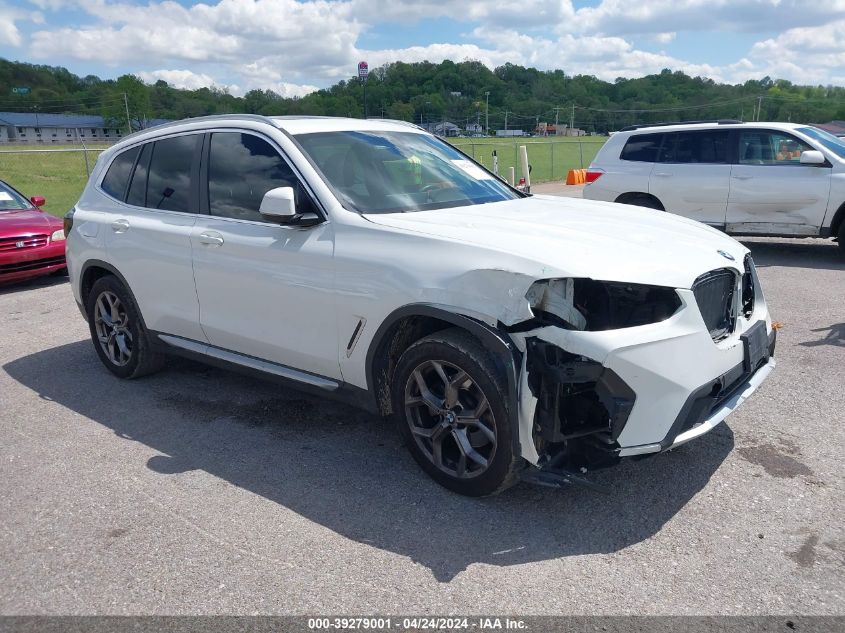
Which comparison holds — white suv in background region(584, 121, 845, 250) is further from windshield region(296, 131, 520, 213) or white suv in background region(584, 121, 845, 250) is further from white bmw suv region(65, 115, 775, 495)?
windshield region(296, 131, 520, 213)

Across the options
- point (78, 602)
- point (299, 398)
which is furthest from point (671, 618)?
point (299, 398)

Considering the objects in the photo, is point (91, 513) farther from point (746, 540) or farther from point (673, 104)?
point (673, 104)

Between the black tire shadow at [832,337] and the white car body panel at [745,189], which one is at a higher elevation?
the white car body panel at [745,189]

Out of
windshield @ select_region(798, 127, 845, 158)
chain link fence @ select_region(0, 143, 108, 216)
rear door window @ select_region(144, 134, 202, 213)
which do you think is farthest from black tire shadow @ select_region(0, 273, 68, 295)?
windshield @ select_region(798, 127, 845, 158)

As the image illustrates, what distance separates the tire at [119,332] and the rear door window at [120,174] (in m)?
0.67

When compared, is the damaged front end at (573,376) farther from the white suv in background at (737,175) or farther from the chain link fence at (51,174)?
the chain link fence at (51,174)

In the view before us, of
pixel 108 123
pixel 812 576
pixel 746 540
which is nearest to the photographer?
pixel 812 576

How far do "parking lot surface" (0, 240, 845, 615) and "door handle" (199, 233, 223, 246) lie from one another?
1.18 metres

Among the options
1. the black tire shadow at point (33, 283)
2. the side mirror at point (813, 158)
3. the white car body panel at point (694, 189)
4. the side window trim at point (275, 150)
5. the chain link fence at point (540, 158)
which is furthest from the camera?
the chain link fence at point (540, 158)

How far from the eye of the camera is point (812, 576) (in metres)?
3.01

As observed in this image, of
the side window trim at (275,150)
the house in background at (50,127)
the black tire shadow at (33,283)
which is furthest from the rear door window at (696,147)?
the house in background at (50,127)

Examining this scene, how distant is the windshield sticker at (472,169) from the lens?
5215 mm

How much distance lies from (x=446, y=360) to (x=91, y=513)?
196cm

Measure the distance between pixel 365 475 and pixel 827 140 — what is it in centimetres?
913
